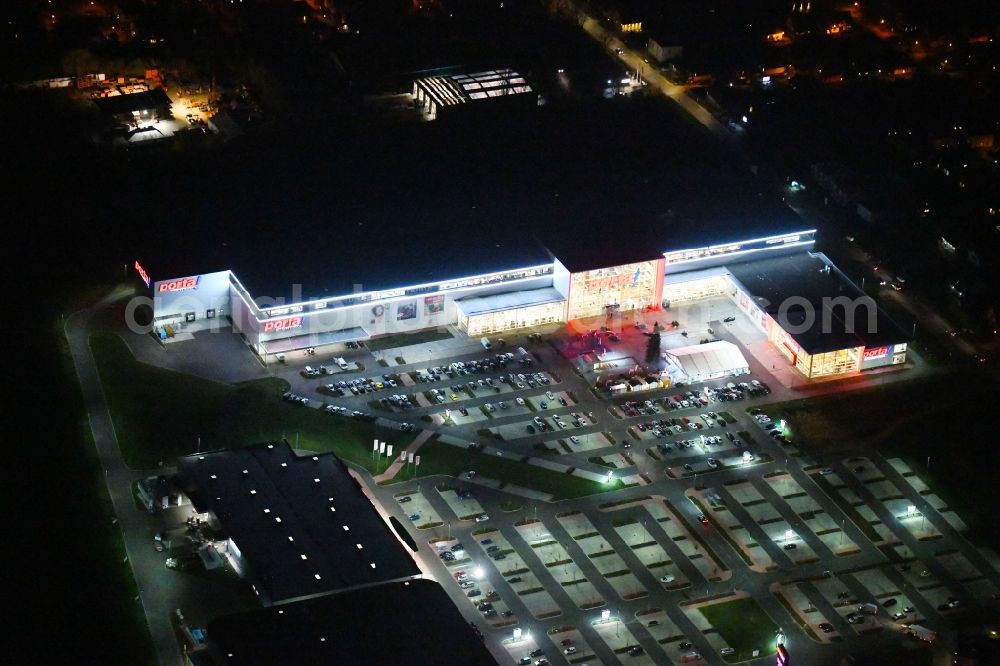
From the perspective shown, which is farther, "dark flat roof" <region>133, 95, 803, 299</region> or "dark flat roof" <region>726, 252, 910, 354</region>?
"dark flat roof" <region>133, 95, 803, 299</region>

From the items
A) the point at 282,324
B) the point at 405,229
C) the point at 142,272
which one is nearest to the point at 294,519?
the point at 282,324

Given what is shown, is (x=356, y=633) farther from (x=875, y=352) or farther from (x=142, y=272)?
(x=875, y=352)

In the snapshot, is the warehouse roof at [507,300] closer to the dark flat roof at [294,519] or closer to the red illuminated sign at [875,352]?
the red illuminated sign at [875,352]

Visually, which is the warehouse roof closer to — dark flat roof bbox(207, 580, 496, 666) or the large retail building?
the large retail building

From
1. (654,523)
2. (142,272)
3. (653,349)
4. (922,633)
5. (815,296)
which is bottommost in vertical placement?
(922,633)

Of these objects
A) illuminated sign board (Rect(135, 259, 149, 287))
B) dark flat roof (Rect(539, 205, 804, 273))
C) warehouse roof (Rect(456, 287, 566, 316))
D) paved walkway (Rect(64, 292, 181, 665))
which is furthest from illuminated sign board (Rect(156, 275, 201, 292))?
dark flat roof (Rect(539, 205, 804, 273))

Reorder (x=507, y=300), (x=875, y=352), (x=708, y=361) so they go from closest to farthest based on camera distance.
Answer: (x=708, y=361) → (x=875, y=352) → (x=507, y=300)
